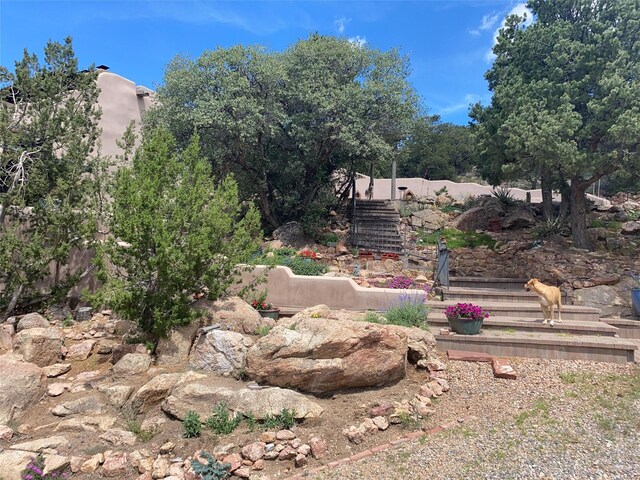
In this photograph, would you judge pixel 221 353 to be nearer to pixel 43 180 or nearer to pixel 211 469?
pixel 211 469

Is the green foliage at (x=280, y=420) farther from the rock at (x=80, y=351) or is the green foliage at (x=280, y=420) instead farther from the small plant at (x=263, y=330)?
the rock at (x=80, y=351)

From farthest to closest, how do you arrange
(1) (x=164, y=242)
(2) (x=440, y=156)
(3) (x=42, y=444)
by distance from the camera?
1. (2) (x=440, y=156)
2. (1) (x=164, y=242)
3. (3) (x=42, y=444)

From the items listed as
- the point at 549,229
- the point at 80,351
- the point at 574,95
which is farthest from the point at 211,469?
the point at 549,229

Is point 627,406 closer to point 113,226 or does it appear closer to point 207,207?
point 207,207

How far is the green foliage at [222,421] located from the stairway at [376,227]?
1037 cm

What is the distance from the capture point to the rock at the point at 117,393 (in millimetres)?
5793

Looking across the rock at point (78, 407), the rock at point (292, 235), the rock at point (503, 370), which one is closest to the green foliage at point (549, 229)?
the rock at point (292, 235)

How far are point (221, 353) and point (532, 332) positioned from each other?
5417 mm

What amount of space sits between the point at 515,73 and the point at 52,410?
13829 mm

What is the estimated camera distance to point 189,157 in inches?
301

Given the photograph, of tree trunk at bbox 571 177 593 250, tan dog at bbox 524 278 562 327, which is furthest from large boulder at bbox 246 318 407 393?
tree trunk at bbox 571 177 593 250

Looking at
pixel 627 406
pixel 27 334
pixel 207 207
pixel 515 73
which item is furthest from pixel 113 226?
pixel 515 73

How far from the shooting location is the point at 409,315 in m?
7.82

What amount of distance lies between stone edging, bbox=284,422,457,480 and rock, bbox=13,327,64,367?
15.6 feet
